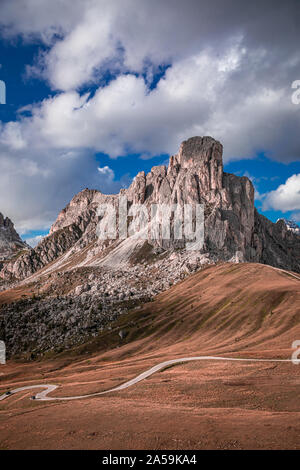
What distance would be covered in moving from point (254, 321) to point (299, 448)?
85832mm

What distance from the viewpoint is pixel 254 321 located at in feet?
335

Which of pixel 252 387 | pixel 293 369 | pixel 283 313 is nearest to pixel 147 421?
pixel 252 387

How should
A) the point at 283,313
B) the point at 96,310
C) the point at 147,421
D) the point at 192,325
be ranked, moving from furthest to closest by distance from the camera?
1. the point at 96,310
2. the point at 192,325
3. the point at 283,313
4. the point at 147,421

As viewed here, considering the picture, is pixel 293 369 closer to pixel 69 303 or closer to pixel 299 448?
pixel 299 448

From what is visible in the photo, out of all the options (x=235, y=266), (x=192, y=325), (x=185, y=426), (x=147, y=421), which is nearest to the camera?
(x=185, y=426)

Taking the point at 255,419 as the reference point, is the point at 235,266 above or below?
above

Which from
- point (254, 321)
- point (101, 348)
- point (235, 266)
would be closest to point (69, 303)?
point (101, 348)

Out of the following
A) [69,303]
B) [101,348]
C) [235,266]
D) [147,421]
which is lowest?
[101,348]

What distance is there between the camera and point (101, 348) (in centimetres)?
12100

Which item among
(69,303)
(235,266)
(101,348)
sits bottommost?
(101,348)
